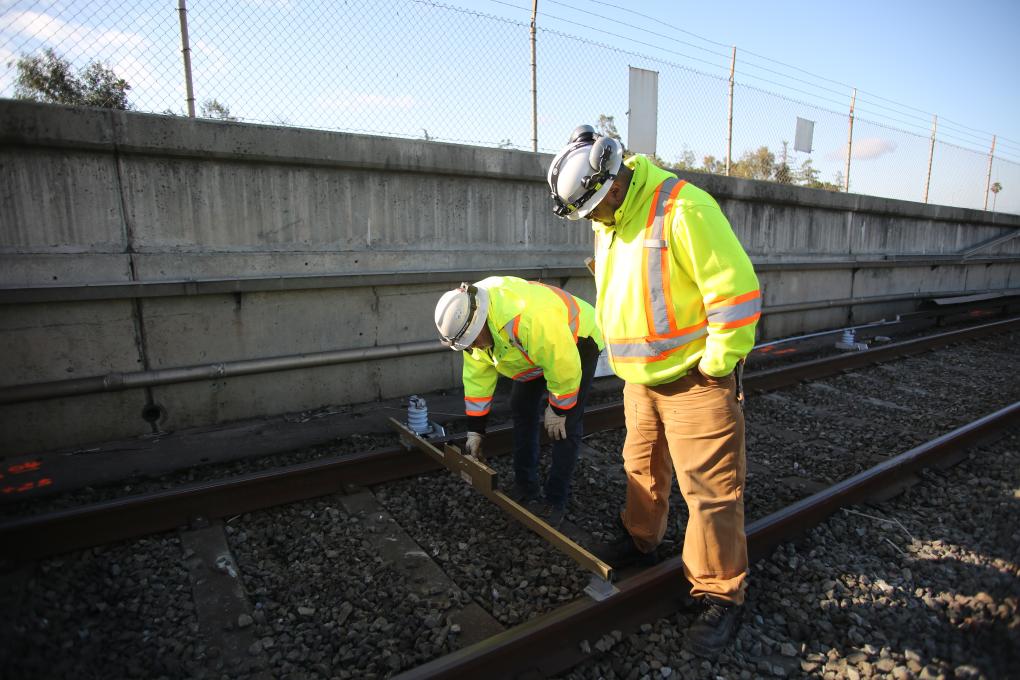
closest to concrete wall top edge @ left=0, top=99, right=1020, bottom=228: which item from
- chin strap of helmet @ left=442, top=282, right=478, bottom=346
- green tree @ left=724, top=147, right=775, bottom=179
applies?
chin strap of helmet @ left=442, top=282, right=478, bottom=346

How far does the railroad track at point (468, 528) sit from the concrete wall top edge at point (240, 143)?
118 inches

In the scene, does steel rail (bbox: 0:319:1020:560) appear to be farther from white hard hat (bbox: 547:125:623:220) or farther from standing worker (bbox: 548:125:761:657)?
white hard hat (bbox: 547:125:623:220)

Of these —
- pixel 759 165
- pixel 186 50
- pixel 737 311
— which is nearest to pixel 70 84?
pixel 186 50

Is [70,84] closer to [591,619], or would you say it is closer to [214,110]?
[214,110]

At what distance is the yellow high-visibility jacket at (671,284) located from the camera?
2.47 m

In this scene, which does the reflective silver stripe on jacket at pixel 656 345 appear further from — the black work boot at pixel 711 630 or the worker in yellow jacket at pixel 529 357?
the black work boot at pixel 711 630

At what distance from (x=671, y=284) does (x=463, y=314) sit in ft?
3.83

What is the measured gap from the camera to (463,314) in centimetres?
324

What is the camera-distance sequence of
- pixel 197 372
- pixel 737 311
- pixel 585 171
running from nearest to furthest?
pixel 737 311 → pixel 585 171 → pixel 197 372

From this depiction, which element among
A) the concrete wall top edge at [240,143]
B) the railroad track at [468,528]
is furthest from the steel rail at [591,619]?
the concrete wall top edge at [240,143]

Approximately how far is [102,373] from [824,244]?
1229cm

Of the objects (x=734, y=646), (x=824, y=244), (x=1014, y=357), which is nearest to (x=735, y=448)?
(x=734, y=646)

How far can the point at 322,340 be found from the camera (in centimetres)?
604

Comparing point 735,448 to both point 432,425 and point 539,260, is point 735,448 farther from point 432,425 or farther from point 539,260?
point 539,260
